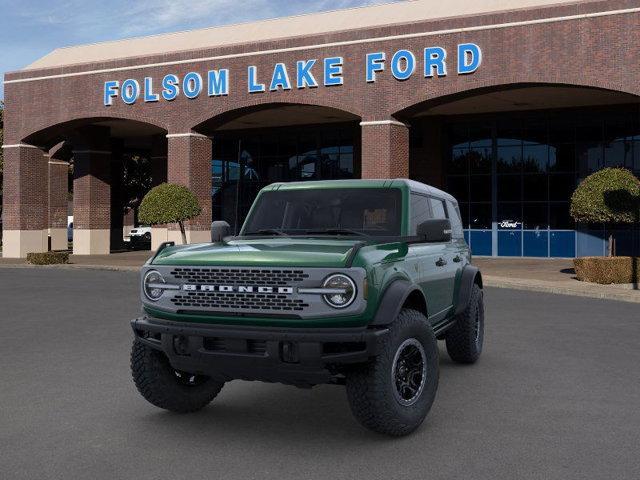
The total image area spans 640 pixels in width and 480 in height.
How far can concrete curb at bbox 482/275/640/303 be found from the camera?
1766 cm

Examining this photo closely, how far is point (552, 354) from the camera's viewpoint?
9570 millimetres

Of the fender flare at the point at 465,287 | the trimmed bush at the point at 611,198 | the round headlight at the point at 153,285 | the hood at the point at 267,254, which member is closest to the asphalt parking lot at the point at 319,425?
the fender flare at the point at 465,287

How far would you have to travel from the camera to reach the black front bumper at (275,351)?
17.2ft

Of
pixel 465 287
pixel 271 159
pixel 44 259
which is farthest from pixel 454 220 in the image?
pixel 271 159

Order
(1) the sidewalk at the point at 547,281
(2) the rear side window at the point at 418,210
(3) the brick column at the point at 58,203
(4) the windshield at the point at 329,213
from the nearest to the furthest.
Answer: (4) the windshield at the point at 329,213
(2) the rear side window at the point at 418,210
(1) the sidewalk at the point at 547,281
(3) the brick column at the point at 58,203

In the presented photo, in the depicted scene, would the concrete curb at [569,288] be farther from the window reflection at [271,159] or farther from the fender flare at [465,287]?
the window reflection at [271,159]

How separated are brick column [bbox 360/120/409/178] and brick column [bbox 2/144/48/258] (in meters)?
17.9

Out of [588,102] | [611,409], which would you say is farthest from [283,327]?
[588,102]

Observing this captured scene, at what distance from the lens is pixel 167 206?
1207 inches

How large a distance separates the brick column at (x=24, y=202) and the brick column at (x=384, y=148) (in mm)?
17898

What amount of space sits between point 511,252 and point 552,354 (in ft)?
84.5

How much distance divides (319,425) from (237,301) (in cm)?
133

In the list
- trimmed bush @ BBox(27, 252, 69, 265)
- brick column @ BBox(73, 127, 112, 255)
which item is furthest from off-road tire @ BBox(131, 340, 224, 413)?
brick column @ BBox(73, 127, 112, 255)

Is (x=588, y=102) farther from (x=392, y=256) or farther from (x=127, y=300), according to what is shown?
(x=392, y=256)
